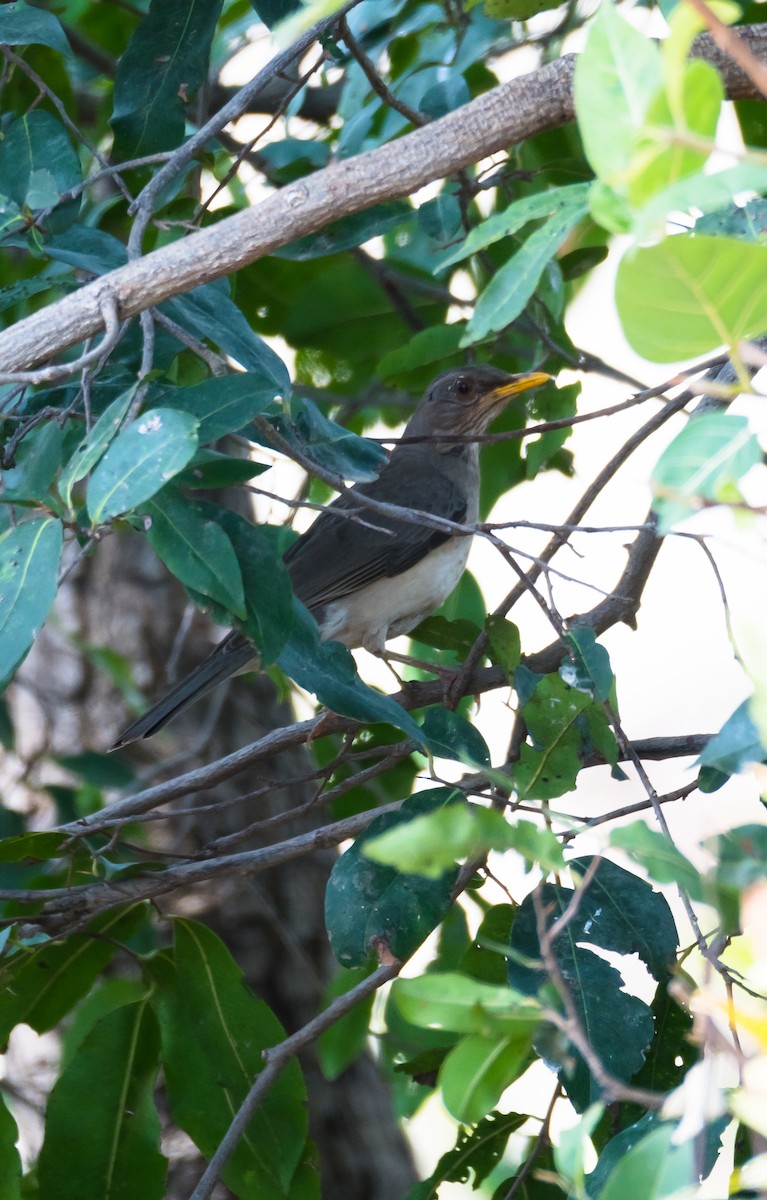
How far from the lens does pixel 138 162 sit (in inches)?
101

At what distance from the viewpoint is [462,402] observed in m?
5.79

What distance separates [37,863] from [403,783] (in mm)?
1430

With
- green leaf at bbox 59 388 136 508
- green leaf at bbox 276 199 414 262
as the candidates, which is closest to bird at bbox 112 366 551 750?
green leaf at bbox 276 199 414 262

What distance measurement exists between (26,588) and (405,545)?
3.39m

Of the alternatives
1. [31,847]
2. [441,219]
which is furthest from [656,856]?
[441,219]

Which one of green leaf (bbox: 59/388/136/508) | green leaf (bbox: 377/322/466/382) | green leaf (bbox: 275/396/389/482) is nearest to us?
green leaf (bbox: 59/388/136/508)

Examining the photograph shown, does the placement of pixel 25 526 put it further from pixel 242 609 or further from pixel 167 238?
pixel 167 238

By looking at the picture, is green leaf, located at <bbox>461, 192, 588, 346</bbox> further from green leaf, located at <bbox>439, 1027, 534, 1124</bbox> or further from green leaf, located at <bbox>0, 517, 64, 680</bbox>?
green leaf, located at <bbox>439, 1027, 534, 1124</bbox>

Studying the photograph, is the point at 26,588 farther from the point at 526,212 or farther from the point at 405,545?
the point at 405,545

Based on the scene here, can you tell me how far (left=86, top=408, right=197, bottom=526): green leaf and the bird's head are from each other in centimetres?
369

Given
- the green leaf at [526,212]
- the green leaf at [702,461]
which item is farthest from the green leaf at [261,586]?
the green leaf at [702,461]

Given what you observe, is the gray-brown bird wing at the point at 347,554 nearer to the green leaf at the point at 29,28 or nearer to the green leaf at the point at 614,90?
the green leaf at the point at 29,28

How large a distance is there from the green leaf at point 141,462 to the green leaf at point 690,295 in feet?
2.09

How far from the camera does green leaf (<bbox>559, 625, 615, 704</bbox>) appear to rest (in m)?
2.48
